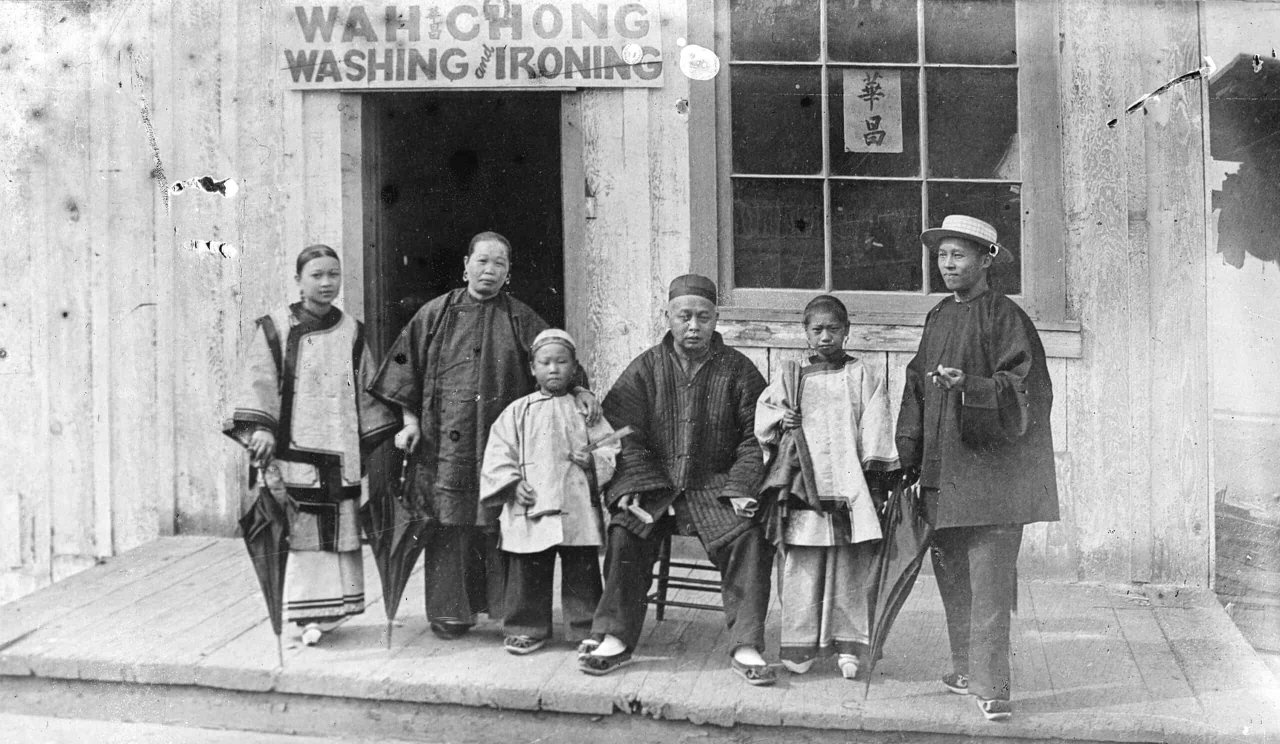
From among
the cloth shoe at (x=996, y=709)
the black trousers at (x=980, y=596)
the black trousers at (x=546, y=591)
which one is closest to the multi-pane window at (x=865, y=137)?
the black trousers at (x=980, y=596)

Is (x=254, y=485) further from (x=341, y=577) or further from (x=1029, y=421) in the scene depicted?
(x=1029, y=421)

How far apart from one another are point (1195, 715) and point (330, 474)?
291 centimetres

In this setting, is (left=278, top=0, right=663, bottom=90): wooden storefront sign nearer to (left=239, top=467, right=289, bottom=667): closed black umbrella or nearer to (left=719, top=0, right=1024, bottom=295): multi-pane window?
(left=719, top=0, right=1024, bottom=295): multi-pane window

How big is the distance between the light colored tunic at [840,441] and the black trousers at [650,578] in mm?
130

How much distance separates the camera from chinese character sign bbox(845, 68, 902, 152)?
13.2ft

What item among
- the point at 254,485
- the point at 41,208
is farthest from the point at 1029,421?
the point at 41,208

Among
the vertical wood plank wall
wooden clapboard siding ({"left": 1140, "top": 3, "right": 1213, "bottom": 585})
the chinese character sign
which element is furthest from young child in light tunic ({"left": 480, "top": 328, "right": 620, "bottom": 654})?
wooden clapboard siding ({"left": 1140, "top": 3, "right": 1213, "bottom": 585})

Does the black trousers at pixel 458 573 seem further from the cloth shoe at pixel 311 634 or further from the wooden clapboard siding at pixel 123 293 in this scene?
the wooden clapboard siding at pixel 123 293

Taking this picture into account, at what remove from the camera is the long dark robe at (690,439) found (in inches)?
130

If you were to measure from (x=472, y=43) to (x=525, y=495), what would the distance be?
180 centimetres

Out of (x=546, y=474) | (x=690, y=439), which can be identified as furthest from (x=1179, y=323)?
(x=546, y=474)

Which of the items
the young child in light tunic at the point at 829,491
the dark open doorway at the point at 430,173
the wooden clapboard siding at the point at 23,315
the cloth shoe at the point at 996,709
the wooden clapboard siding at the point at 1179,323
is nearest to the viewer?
the cloth shoe at the point at 996,709

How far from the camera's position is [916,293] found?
4.14 m

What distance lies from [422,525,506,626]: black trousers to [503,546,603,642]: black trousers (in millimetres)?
150
